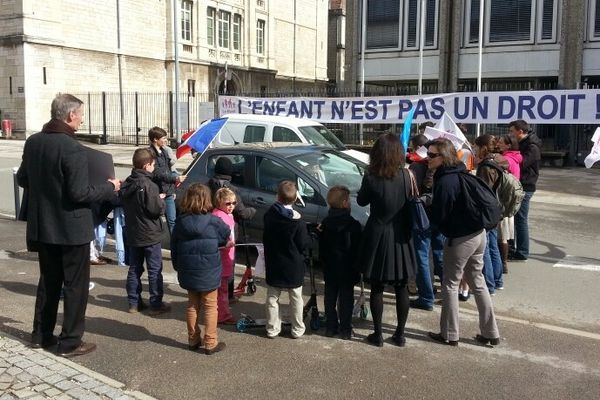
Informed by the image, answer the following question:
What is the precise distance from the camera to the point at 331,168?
752 cm

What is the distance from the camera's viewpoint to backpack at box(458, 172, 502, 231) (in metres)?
4.65

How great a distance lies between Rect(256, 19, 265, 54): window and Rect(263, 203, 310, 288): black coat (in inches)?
1812

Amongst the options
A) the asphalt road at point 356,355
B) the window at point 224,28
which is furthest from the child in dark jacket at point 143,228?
the window at point 224,28

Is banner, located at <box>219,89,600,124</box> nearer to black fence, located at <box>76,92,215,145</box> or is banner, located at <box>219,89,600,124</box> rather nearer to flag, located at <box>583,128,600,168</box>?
flag, located at <box>583,128,600,168</box>

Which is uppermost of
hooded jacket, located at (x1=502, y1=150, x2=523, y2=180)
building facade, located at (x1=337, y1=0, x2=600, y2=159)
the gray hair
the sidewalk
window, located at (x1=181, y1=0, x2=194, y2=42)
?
window, located at (x1=181, y1=0, x2=194, y2=42)

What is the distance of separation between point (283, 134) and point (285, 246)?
25.6 feet

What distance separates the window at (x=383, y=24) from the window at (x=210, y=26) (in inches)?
754

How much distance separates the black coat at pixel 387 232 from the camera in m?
4.64

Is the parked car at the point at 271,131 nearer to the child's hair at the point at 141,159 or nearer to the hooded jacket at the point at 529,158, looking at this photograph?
the hooded jacket at the point at 529,158

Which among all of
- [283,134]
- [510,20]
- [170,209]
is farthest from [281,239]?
[510,20]

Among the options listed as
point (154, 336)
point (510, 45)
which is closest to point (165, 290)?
point (154, 336)

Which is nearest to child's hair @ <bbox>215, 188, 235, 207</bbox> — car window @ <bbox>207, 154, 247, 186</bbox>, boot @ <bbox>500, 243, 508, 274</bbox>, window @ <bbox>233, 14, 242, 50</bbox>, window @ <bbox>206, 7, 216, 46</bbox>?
car window @ <bbox>207, 154, 247, 186</bbox>

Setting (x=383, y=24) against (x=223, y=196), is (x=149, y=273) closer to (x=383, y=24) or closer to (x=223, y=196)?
(x=223, y=196)

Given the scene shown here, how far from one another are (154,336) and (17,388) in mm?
1242
